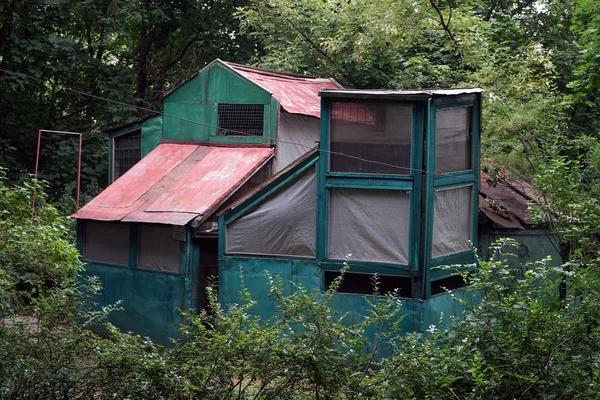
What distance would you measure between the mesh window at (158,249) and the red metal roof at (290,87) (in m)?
3.29

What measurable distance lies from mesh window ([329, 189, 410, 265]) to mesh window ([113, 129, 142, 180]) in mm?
6300

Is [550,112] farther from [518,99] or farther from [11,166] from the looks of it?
[11,166]

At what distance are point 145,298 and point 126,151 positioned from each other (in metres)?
3.98

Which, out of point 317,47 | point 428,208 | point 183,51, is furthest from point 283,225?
point 183,51

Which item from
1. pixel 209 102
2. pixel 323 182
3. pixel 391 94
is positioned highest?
pixel 209 102

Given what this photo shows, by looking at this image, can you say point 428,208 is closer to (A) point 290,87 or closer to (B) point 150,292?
(A) point 290,87

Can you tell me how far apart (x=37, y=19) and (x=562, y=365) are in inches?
822

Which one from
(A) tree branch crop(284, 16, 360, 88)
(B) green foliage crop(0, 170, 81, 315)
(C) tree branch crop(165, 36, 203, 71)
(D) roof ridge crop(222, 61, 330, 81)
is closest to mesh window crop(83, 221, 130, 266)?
(B) green foliage crop(0, 170, 81, 315)

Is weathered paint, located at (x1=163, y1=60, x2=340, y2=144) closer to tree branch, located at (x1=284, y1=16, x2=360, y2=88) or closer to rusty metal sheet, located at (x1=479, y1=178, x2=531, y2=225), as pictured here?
rusty metal sheet, located at (x1=479, y1=178, x2=531, y2=225)

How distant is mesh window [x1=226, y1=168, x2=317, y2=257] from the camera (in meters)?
12.7

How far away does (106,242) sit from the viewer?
15.7 m


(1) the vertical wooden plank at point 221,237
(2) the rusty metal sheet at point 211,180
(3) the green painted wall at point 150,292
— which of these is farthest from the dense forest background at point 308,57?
(1) the vertical wooden plank at point 221,237

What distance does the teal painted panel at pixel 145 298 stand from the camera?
1417 centimetres

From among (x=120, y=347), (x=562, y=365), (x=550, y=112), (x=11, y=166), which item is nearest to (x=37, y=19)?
(x=11, y=166)
